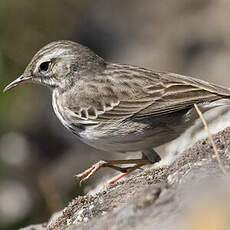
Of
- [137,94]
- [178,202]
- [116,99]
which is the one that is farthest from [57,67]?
[178,202]

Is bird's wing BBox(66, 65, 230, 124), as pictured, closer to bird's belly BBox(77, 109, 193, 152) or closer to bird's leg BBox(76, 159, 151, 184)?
bird's belly BBox(77, 109, 193, 152)

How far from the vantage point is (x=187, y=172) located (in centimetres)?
714

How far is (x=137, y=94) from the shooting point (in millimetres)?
9562

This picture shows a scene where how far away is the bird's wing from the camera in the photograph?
911 centimetres

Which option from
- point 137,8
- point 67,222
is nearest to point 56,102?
point 67,222

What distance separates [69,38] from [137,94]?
33.0 feet

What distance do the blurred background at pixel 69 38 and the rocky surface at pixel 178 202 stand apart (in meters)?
4.23

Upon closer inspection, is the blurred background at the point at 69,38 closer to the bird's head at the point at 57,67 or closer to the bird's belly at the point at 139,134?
the bird's head at the point at 57,67

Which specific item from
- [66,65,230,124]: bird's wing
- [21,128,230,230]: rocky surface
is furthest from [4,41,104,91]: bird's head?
[21,128,230,230]: rocky surface

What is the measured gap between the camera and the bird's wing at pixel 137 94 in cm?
911

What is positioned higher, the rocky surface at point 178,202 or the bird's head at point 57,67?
the bird's head at point 57,67

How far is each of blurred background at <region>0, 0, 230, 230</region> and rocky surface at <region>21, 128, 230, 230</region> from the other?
13.9 ft

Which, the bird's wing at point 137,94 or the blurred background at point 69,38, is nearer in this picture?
the bird's wing at point 137,94

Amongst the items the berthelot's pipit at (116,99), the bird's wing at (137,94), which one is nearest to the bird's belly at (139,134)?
the berthelot's pipit at (116,99)
